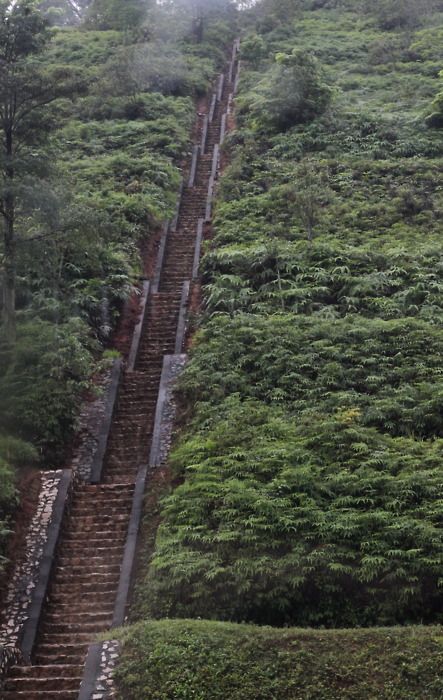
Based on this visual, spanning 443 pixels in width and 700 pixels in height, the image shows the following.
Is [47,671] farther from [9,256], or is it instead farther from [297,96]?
[297,96]

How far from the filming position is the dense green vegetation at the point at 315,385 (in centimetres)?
985

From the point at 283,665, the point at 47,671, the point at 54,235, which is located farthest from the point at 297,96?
the point at 283,665

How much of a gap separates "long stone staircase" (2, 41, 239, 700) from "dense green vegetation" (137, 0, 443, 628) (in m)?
0.99

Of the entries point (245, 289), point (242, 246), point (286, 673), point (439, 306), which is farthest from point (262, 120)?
point (286, 673)

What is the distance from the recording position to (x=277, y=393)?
14.6 m

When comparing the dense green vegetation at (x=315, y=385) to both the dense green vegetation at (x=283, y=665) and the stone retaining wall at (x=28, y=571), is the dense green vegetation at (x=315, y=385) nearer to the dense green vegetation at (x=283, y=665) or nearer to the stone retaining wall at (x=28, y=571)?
the dense green vegetation at (x=283, y=665)

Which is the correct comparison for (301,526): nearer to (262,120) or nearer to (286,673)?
(286,673)

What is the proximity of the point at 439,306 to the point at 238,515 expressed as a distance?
8.58 m

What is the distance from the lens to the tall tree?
1582 centimetres

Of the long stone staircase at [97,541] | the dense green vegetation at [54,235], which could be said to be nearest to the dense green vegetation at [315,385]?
the long stone staircase at [97,541]

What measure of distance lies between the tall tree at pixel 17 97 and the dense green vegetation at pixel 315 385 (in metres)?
4.24

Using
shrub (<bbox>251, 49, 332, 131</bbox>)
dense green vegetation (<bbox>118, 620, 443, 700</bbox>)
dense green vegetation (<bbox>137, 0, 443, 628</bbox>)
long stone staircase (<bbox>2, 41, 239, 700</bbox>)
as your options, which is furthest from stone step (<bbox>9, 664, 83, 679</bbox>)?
shrub (<bbox>251, 49, 332, 131</bbox>)

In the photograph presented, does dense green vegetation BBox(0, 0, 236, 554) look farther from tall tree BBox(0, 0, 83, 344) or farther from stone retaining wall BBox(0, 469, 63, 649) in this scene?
stone retaining wall BBox(0, 469, 63, 649)

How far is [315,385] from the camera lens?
1477 cm
